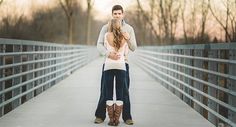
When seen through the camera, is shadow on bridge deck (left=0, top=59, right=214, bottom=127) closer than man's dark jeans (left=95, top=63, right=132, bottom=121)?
No

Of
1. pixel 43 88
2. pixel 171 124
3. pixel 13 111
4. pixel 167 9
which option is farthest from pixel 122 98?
pixel 167 9

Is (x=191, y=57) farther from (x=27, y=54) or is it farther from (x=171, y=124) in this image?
(x=27, y=54)

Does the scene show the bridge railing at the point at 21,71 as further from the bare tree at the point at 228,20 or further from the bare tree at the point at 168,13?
the bare tree at the point at 168,13

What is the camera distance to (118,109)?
7.95 metres

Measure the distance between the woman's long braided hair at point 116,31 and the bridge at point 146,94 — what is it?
135 cm

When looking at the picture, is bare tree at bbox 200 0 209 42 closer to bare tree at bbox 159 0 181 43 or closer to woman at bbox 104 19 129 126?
bare tree at bbox 159 0 181 43

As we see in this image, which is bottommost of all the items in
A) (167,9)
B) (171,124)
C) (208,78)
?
(171,124)

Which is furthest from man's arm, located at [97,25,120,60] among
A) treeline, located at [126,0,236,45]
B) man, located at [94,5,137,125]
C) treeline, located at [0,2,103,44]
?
treeline, located at [0,2,103,44]

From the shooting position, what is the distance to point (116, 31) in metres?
7.80

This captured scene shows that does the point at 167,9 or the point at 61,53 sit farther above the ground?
the point at 167,9

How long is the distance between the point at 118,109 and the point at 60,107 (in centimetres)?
279

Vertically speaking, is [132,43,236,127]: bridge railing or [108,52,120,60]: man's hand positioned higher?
[108,52,120,60]: man's hand

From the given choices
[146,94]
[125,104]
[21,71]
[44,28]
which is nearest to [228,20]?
[44,28]

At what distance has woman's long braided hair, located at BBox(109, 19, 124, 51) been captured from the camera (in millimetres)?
7797
